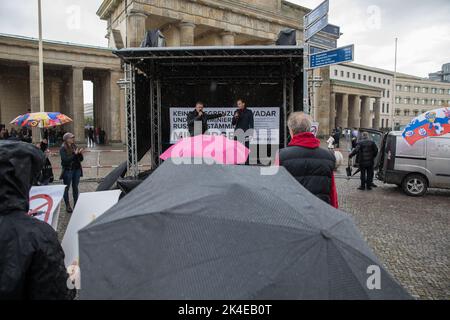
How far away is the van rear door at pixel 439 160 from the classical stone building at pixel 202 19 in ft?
72.4

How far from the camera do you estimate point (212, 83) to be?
1213 cm

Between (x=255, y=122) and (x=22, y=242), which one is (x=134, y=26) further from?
(x=22, y=242)

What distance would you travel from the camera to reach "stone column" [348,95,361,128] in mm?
80250

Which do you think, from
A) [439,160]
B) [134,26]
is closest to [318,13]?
[439,160]

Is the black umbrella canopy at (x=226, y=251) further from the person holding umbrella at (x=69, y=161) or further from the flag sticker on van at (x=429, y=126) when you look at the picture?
the flag sticker on van at (x=429, y=126)

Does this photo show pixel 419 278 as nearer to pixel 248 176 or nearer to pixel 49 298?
pixel 248 176

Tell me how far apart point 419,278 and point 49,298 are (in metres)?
4.99

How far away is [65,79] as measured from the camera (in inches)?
1720

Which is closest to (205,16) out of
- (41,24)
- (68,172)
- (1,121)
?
(41,24)

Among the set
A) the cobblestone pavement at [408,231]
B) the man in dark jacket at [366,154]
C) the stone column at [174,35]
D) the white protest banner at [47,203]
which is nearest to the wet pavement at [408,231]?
the cobblestone pavement at [408,231]

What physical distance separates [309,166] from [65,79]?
148 feet

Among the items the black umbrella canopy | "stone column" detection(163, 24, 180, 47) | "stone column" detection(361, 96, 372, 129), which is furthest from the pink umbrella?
"stone column" detection(361, 96, 372, 129)

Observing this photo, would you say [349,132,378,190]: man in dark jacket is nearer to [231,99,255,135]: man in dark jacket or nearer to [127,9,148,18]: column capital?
[231,99,255,135]: man in dark jacket

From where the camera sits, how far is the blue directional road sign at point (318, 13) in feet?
26.8
